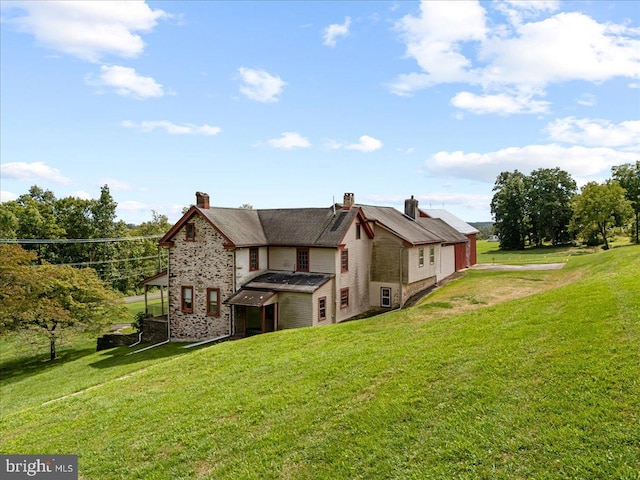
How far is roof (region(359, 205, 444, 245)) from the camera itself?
102ft

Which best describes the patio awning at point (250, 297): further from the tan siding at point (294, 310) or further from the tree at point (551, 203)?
the tree at point (551, 203)

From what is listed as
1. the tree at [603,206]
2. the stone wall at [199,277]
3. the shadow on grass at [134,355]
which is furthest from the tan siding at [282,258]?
the tree at [603,206]

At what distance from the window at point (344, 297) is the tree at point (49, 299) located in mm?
16935

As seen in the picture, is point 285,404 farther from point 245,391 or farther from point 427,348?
point 427,348

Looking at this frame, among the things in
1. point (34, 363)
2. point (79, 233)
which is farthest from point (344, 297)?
point (79, 233)

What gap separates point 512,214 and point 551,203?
642 cm

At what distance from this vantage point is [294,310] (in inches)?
1019

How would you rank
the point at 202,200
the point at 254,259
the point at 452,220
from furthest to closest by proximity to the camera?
the point at 452,220
the point at 254,259
the point at 202,200

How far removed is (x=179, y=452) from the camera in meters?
9.66

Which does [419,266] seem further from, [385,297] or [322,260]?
[322,260]

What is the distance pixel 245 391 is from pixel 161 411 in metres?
2.39

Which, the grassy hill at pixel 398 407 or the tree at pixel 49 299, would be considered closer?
the grassy hill at pixel 398 407

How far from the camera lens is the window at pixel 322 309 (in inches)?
1025

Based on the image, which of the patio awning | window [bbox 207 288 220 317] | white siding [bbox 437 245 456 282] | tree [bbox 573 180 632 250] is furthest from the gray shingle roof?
tree [bbox 573 180 632 250]
